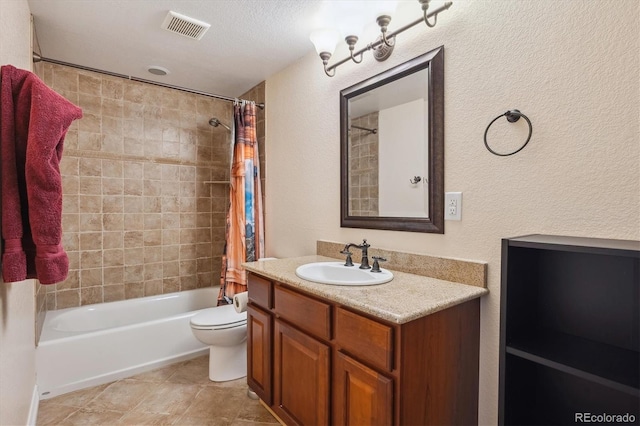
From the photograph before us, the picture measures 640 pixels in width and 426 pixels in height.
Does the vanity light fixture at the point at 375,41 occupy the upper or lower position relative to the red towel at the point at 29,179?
upper

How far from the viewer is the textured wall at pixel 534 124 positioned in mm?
997

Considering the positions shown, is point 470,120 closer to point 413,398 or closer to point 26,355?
point 413,398

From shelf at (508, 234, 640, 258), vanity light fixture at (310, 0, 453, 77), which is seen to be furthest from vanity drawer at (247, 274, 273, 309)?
vanity light fixture at (310, 0, 453, 77)

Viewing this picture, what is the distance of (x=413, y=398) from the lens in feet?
3.51

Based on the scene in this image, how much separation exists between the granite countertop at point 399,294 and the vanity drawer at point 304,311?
0.06 metres

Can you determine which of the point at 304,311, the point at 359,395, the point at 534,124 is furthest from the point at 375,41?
the point at 359,395

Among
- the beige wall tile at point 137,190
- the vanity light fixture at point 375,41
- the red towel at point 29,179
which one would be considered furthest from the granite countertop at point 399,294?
the beige wall tile at point 137,190

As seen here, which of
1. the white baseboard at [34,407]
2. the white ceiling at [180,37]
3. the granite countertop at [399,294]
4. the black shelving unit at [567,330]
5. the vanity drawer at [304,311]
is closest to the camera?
the black shelving unit at [567,330]

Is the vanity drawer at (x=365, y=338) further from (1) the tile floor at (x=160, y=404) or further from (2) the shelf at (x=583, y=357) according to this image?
(1) the tile floor at (x=160, y=404)

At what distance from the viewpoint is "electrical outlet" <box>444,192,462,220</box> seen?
1406 mm

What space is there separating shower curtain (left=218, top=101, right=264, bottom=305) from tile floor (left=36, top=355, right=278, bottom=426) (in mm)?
699

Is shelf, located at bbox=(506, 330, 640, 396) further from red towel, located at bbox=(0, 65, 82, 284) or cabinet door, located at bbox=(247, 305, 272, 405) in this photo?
red towel, located at bbox=(0, 65, 82, 284)

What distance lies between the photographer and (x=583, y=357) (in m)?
0.96

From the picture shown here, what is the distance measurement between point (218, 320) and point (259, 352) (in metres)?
0.50
